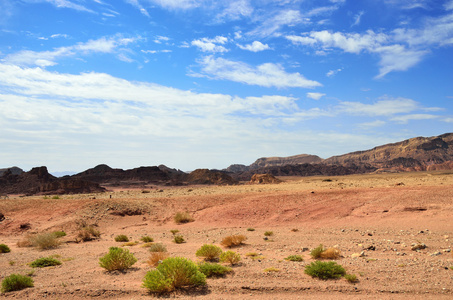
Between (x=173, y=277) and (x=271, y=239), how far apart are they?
25.3ft

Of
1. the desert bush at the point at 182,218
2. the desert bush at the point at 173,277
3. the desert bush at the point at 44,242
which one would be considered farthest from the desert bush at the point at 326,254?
the desert bush at the point at 182,218

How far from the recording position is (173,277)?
8.42m

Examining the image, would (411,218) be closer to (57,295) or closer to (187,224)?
(187,224)

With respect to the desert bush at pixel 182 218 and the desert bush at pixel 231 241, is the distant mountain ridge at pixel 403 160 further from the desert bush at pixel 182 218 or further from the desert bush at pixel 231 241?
the desert bush at pixel 231 241

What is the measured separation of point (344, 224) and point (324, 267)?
10.4 m

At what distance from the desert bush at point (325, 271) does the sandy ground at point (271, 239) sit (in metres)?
0.29

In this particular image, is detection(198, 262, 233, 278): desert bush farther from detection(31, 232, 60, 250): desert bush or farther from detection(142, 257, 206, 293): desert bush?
detection(31, 232, 60, 250): desert bush

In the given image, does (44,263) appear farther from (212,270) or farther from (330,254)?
(330,254)

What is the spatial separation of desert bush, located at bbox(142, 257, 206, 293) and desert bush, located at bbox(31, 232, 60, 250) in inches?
377

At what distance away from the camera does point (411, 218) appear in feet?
59.1

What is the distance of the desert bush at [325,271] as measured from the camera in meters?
8.86

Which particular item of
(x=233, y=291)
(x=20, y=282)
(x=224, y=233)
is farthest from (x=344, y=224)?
(x=20, y=282)

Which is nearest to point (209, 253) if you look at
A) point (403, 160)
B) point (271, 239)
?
point (271, 239)

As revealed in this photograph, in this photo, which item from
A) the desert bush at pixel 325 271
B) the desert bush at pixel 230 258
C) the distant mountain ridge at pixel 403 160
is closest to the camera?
the desert bush at pixel 325 271
